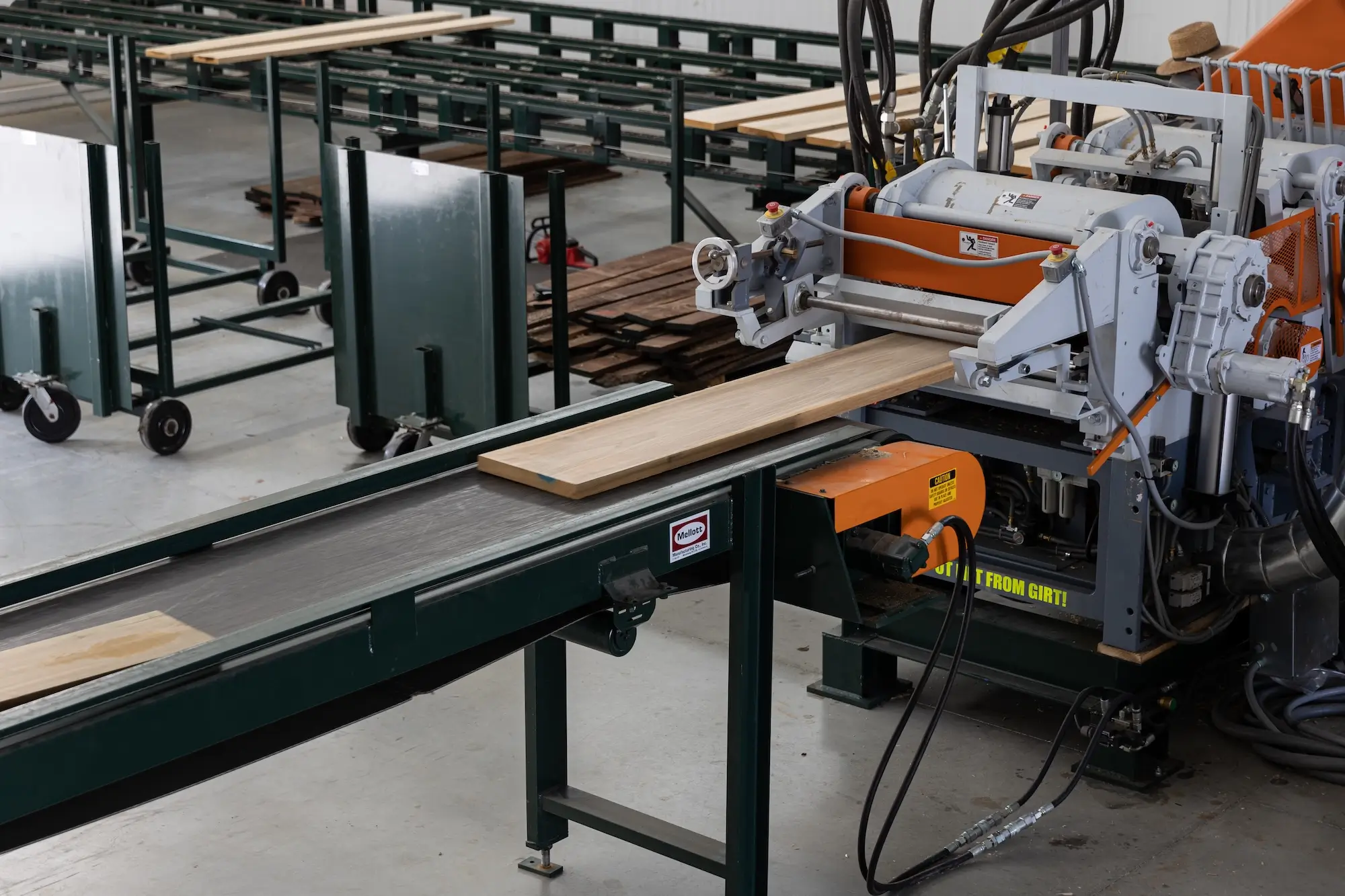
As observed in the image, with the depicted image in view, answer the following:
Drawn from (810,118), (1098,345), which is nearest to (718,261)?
(1098,345)

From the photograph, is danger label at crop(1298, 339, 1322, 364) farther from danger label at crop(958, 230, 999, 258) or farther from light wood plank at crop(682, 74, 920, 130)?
light wood plank at crop(682, 74, 920, 130)

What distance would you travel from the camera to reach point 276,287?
28.6ft

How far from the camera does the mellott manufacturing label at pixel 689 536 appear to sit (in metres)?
3.13

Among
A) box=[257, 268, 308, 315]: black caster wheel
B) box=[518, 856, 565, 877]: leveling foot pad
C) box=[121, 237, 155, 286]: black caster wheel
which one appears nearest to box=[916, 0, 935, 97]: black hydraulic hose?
box=[518, 856, 565, 877]: leveling foot pad

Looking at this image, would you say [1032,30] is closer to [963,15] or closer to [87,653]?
[87,653]

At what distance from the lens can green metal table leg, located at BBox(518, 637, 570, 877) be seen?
158 inches

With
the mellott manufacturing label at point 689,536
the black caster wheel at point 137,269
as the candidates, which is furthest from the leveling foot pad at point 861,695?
the black caster wheel at point 137,269

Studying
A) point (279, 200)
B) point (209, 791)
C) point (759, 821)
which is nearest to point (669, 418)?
point (759, 821)

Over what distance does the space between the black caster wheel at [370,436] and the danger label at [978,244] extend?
133 inches

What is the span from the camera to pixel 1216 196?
4.07 m

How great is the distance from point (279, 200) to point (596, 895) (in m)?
5.14

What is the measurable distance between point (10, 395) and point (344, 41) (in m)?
3.06

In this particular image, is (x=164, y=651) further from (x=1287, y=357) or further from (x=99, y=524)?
(x=99, y=524)

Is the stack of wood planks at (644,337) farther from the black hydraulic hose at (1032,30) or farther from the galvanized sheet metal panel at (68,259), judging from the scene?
the black hydraulic hose at (1032,30)
